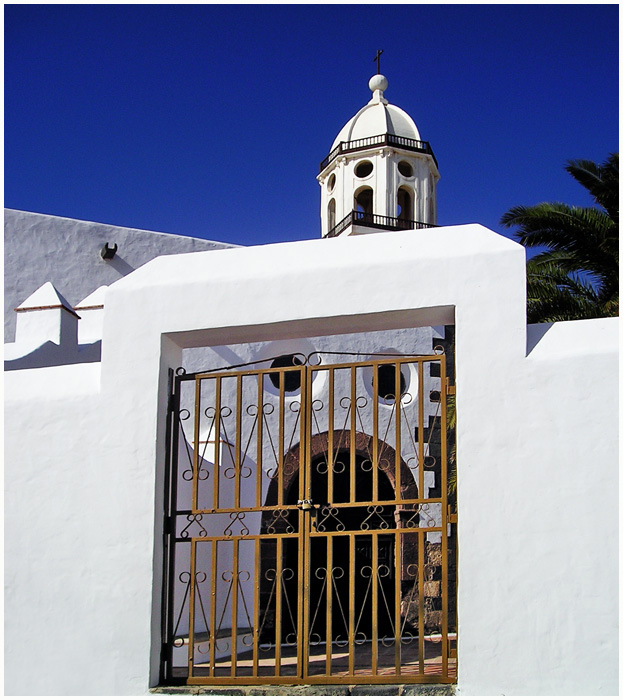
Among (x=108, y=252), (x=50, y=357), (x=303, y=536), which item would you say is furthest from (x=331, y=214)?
(x=303, y=536)

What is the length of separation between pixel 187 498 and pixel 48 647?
10.9 feet

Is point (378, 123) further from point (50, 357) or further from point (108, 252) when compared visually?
point (50, 357)

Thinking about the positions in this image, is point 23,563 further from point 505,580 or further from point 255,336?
point 505,580

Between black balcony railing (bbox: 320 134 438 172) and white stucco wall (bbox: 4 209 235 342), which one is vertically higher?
black balcony railing (bbox: 320 134 438 172)

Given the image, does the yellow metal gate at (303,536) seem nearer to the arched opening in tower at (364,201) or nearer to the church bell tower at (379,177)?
the church bell tower at (379,177)

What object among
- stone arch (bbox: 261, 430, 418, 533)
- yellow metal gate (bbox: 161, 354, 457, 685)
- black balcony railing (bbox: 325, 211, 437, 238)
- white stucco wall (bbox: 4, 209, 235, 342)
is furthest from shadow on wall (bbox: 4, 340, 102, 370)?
black balcony railing (bbox: 325, 211, 437, 238)

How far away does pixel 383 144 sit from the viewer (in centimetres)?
2112

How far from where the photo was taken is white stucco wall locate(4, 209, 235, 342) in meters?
12.2

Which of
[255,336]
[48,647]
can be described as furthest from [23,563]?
[255,336]

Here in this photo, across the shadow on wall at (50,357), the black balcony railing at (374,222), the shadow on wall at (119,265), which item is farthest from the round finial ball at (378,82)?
the shadow on wall at (50,357)

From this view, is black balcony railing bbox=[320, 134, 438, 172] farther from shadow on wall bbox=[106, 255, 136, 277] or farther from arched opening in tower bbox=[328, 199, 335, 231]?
shadow on wall bbox=[106, 255, 136, 277]

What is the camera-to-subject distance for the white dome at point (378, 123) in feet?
71.9

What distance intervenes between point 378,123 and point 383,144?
1102 millimetres

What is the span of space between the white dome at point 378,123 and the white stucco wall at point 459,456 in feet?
53.8
